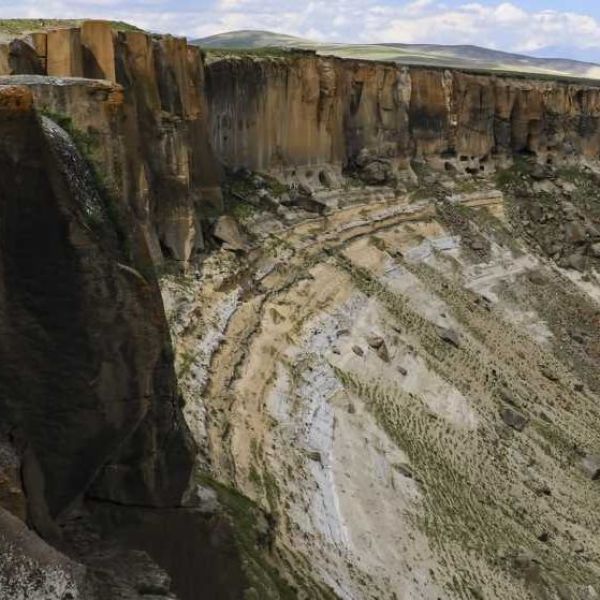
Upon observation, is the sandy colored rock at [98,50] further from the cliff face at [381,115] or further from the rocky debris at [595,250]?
the rocky debris at [595,250]

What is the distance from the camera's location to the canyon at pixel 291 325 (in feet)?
48.0

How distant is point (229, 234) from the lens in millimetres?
41625

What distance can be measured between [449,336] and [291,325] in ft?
29.2

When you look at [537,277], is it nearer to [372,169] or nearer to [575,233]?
[575,233]

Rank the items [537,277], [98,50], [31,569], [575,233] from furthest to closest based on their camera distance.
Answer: [575,233]
[537,277]
[98,50]
[31,569]

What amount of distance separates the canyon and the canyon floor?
5.3 inches

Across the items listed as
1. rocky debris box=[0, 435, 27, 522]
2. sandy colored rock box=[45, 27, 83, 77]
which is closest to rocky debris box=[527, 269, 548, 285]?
sandy colored rock box=[45, 27, 83, 77]

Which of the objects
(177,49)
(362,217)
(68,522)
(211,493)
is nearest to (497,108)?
(362,217)

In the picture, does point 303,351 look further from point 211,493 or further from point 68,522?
point 68,522

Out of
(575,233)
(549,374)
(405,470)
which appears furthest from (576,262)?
(405,470)

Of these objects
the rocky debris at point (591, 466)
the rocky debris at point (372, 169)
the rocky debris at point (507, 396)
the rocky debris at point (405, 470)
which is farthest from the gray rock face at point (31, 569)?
the rocky debris at point (372, 169)

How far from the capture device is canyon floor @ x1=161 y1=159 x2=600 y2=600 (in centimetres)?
2519

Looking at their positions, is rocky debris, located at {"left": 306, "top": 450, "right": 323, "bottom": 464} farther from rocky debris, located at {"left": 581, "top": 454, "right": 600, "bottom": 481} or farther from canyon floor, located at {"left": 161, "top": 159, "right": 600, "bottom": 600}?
rocky debris, located at {"left": 581, "top": 454, "right": 600, "bottom": 481}

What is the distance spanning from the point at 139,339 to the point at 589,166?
61692 mm
